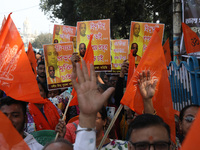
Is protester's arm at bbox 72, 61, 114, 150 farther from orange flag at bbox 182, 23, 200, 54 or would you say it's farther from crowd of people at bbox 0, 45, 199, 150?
orange flag at bbox 182, 23, 200, 54

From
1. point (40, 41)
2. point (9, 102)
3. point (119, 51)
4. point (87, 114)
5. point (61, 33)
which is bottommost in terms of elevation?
point (9, 102)

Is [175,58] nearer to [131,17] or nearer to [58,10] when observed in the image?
[131,17]

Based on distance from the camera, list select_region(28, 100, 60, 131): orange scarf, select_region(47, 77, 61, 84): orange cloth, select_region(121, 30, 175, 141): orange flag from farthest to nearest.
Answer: select_region(47, 77, 61, 84): orange cloth
select_region(28, 100, 60, 131): orange scarf
select_region(121, 30, 175, 141): orange flag

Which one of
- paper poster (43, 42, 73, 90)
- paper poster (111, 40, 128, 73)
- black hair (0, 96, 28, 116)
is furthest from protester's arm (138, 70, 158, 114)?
paper poster (111, 40, 128, 73)

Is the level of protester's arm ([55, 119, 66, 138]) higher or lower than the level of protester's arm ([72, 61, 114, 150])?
lower

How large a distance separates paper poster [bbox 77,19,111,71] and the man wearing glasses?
3.23m

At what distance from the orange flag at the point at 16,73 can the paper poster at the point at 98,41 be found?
2001 mm

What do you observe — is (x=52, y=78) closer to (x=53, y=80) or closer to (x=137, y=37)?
(x=53, y=80)

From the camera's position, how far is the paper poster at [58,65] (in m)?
5.20


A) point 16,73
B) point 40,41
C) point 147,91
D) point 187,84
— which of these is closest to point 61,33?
point 187,84

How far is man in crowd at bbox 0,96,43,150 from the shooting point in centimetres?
262

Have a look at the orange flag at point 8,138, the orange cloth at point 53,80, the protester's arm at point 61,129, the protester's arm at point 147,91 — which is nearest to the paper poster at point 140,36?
the orange cloth at point 53,80

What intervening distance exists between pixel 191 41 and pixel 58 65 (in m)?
2.59

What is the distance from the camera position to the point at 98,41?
213 inches
